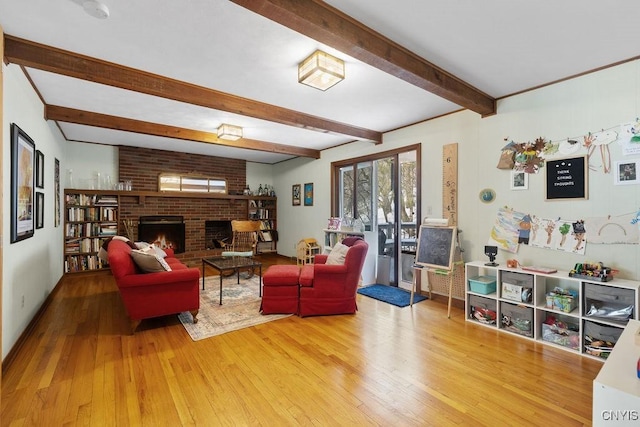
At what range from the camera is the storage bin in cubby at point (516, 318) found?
281 centimetres

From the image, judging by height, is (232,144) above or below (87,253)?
above

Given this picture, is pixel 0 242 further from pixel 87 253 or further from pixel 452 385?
pixel 87 253

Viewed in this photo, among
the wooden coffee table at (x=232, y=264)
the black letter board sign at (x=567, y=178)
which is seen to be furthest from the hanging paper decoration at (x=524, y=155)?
the wooden coffee table at (x=232, y=264)

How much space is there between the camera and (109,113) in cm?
387

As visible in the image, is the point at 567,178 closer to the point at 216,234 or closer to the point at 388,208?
the point at 388,208

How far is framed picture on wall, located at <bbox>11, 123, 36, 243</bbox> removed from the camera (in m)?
2.44

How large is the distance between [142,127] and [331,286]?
3.47 metres

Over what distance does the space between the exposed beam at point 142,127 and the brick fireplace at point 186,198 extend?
6.04ft

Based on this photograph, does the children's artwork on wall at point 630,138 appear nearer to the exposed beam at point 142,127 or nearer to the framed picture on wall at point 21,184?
the exposed beam at point 142,127

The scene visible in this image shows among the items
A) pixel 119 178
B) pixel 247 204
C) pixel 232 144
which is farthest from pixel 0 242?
pixel 247 204

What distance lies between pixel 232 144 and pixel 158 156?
2.06 metres

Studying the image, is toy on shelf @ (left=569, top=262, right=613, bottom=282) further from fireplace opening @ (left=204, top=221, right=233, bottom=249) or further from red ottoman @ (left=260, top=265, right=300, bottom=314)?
fireplace opening @ (left=204, top=221, right=233, bottom=249)

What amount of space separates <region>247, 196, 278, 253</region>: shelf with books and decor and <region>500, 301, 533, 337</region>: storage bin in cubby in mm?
5481

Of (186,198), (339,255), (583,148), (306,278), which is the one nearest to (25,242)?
(306,278)
